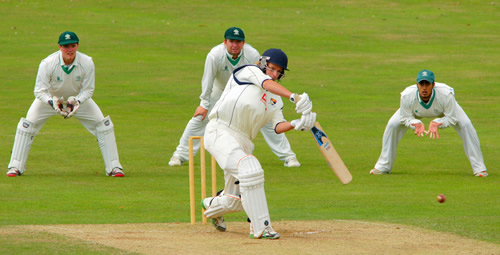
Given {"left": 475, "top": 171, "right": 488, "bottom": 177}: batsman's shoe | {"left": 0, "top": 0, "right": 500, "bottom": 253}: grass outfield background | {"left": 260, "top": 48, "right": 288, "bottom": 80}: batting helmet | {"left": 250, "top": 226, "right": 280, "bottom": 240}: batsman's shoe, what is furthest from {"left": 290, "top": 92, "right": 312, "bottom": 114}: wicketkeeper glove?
{"left": 475, "top": 171, "right": 488, "bottom": 177}: batsman's shoe

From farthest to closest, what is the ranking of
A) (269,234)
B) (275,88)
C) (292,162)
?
(292,162), (269,234), (275,88)

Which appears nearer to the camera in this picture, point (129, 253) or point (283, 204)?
point (129, 253)

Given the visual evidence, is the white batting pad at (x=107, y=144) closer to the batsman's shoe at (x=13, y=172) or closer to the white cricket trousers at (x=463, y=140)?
the batsman's shoe at (x=13, y=172)

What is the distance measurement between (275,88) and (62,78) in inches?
191

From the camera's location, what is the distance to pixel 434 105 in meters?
11.9

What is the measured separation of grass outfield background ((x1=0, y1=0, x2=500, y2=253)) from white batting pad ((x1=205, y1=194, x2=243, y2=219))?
1160mm

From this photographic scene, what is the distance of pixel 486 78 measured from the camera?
74.5 ft

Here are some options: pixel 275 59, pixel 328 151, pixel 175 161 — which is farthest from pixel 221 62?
pixel 328 151

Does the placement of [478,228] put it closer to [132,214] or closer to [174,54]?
[132,214]

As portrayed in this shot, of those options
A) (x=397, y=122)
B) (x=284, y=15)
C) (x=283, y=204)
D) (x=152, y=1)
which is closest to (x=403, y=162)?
(x=397, y=122)

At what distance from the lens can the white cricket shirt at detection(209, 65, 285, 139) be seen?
25.9 ft

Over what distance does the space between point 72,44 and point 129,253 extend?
4.92 meters

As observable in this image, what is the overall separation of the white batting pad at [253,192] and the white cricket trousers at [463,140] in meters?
4.89

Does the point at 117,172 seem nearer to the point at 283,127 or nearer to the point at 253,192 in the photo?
the point at 283,127
